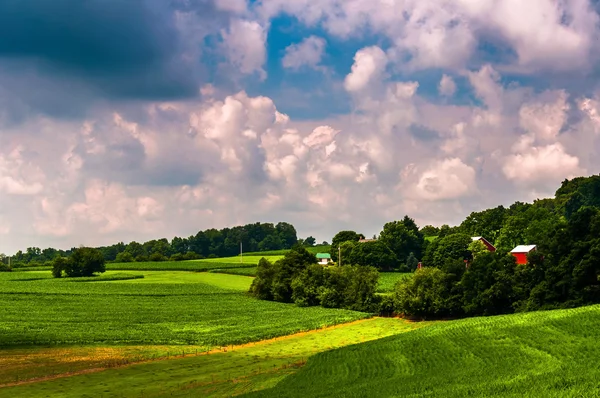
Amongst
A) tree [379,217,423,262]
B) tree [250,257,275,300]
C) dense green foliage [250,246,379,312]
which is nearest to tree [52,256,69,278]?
dense green foliage [250,246,379,312]

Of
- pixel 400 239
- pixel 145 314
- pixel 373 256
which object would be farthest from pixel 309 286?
pixel 400 239

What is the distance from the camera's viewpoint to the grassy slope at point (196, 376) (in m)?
38.2

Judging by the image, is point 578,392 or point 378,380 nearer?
point 578,392

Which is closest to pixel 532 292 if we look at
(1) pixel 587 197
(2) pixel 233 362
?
(2) pixel 233 362

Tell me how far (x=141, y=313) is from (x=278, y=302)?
2702cm

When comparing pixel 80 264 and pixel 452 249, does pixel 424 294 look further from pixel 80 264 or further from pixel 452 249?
pixel 80 264

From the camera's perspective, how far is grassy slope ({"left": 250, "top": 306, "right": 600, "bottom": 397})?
28.1 meters

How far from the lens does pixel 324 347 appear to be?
187 ft

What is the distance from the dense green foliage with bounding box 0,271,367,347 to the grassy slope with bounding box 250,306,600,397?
20661 mm

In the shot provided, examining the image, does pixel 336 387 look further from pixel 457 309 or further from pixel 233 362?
pixel 457 309

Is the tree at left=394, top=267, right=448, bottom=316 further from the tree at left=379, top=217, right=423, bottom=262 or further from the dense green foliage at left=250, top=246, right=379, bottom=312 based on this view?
the tree at left=379, top=217, right=423, bottom=262

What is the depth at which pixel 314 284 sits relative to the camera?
100188 mm

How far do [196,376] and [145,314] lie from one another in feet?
142

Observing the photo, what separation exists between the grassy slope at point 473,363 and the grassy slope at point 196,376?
122 inches
